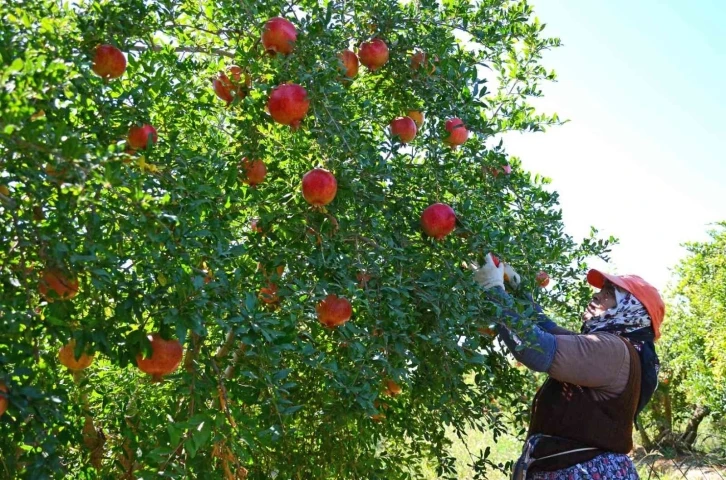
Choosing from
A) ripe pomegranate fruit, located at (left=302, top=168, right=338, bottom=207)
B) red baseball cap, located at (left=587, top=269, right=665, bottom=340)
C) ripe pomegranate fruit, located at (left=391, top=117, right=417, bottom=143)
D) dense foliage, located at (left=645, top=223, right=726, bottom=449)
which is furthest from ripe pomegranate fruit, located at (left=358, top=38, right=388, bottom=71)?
dense foliage, located at (left=645, top=223, right=726, bottom=449)

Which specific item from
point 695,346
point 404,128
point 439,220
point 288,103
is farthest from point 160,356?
point 695,346

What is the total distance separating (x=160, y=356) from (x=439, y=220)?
917 mm

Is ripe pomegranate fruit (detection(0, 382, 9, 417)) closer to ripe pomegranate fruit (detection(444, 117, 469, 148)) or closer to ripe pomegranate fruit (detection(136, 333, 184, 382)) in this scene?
ripe pomegranate fruit (detection(136, 333, 184, 382))

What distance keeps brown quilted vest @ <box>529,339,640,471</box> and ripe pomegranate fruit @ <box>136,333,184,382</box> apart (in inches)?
53.5

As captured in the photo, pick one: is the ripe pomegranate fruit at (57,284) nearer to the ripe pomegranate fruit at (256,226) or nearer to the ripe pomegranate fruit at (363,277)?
the ripe pomegranate fruit at (256,226)

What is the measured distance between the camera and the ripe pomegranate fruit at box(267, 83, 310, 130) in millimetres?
2102

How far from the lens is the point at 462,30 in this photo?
2811mm

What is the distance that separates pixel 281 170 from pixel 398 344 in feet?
2.55

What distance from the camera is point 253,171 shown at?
7.87 ft

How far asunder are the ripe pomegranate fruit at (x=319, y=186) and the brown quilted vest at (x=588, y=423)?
44.7 inches

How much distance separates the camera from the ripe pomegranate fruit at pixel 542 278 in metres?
2.70

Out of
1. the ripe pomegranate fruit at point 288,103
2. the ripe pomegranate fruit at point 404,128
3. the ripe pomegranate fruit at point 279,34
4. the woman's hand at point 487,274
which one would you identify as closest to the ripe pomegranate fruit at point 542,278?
the woman's hand at point 487,274

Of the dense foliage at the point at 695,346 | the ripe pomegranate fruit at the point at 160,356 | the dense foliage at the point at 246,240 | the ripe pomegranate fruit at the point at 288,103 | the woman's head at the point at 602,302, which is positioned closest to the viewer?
the dense foliage at the point at 246,240

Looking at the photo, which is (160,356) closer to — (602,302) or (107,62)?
(107,62)
